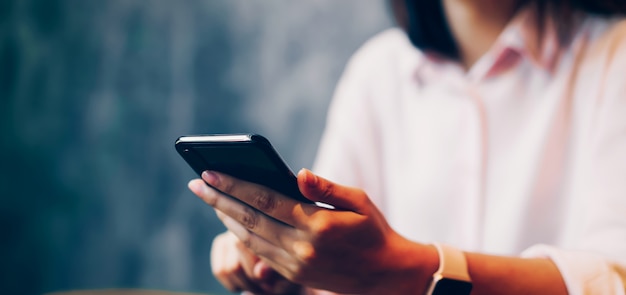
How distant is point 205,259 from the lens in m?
1.05

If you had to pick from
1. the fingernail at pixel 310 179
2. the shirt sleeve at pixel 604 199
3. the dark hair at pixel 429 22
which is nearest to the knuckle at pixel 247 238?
the fingernail at pixel 310 179

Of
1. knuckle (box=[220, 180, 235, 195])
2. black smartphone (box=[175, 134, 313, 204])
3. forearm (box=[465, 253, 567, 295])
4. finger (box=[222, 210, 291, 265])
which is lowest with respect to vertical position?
forearm (box=[465, 253, 567, 295])

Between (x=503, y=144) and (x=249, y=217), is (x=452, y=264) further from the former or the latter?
(x=503, y=144)

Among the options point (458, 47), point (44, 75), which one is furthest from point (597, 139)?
point (44, 75)

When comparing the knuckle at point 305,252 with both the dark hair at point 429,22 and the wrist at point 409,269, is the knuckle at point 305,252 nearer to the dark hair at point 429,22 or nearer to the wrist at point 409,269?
the wrist at point 409,269

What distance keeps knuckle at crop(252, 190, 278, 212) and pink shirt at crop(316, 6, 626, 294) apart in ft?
1.09

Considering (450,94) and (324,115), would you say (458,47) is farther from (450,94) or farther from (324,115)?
(324,115)

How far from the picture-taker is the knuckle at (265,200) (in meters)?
0.42

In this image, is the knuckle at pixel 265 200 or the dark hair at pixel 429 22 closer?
the knuckle at pixel 265 200

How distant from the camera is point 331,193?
41 centimetres

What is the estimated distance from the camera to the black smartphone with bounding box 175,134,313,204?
15.4 inches

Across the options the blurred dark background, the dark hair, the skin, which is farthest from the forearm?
the blurred dark background

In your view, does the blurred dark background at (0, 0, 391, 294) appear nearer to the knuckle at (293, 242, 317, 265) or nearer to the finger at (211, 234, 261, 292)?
the finger at (211, 234, 261, 292)

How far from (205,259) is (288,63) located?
1.38 ft
